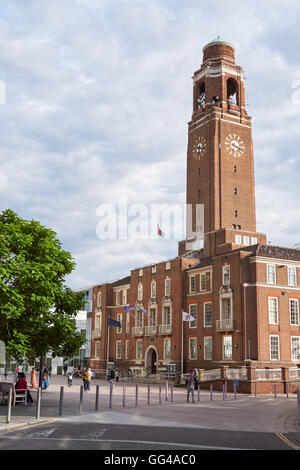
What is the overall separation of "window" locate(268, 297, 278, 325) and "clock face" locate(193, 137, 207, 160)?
30135 millimetres

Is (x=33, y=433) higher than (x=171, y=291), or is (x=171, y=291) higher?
(x=171, y=291)

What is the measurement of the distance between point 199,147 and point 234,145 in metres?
4.93

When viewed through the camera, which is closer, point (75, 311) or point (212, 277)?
point (75, 311)

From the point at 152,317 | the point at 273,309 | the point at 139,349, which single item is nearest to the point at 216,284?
the point at 273,309

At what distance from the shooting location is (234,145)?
69562mm

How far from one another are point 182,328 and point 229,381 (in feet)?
42.7

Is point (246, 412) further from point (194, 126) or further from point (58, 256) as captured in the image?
point (194, 126)

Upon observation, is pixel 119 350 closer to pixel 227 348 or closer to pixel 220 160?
pixel 227 348

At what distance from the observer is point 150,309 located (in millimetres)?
58938

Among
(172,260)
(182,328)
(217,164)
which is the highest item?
(217,164)

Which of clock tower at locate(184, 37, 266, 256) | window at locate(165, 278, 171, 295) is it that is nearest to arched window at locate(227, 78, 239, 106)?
clock tower at locate(184, 37, 266, 256)

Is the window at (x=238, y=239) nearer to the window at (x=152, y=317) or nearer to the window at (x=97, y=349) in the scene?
the window at (x=152, y=317)
